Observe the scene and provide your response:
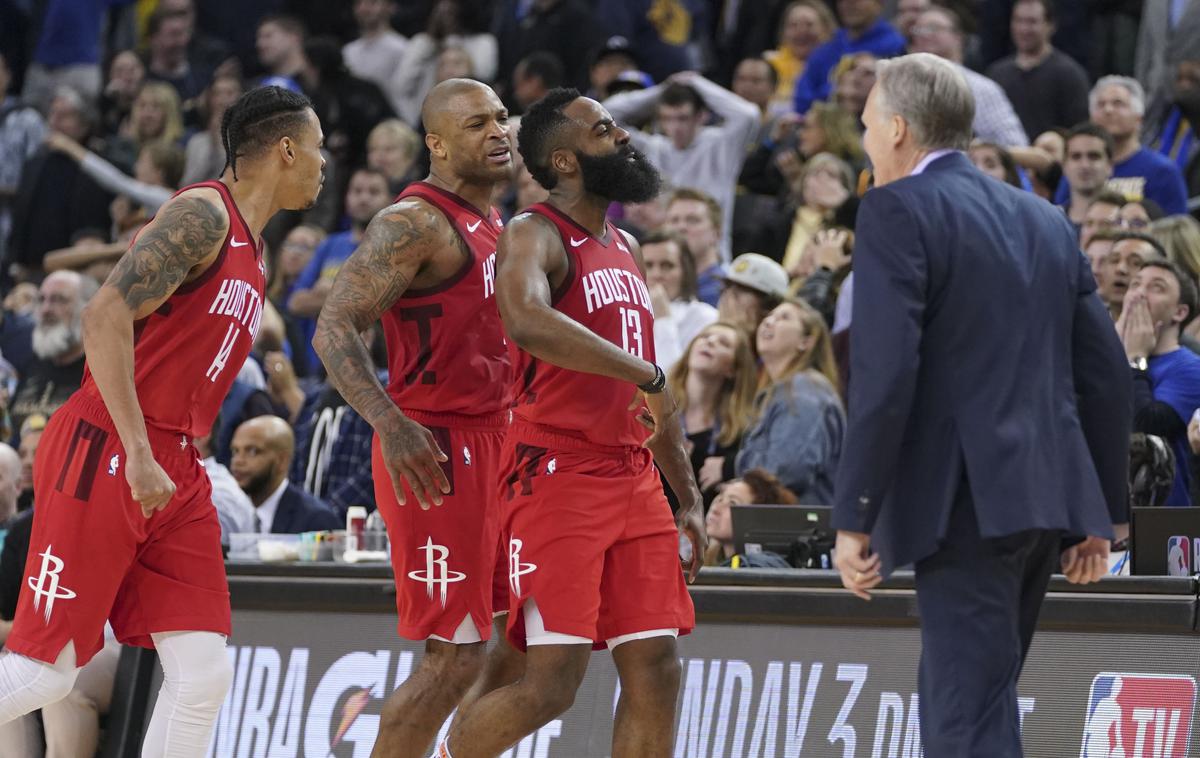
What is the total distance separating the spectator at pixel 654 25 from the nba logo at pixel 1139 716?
887 centimetres

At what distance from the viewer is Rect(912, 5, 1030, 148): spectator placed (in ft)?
35.2

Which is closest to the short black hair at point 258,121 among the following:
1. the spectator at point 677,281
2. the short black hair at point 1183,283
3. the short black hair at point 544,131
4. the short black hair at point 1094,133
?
the short black hair at point 544,131

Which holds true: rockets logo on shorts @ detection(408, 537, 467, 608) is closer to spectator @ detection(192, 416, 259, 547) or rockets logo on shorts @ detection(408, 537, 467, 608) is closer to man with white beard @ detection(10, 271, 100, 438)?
spectator @ detection(192, 416, 259, 547)

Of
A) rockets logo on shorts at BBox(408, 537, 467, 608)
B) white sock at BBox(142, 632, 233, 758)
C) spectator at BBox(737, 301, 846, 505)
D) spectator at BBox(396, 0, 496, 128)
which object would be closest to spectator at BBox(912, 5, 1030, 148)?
spectator at BBox(737, 301, 846, 505)

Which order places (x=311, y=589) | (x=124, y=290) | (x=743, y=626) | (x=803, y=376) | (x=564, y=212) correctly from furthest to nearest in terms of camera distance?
(x=803, y=376)
(x=311, y=589)
(x=743, y=626)
(x=564, y=212)
(x=124, y=290)

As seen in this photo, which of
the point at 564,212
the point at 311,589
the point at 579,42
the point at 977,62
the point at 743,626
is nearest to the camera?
the point at 564,212

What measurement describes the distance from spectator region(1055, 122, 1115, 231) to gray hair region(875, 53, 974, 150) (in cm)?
536

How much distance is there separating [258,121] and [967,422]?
2396 millimetres

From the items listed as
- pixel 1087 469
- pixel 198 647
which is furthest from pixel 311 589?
pixel 1087 469

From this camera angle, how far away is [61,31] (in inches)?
619

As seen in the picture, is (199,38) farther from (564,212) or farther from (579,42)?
(564,212)

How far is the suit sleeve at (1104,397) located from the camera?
4.37 metres

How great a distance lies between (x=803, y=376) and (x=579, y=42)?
6122 millimetres

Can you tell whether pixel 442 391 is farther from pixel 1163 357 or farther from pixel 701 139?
pixel 701 139
